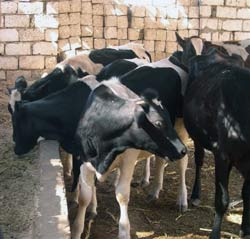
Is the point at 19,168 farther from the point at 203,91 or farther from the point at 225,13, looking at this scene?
the point at 225,13

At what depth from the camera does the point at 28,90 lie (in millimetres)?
6273

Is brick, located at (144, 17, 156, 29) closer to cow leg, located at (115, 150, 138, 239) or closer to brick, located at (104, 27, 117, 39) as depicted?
brick, located at (104, 27, 117, 39)

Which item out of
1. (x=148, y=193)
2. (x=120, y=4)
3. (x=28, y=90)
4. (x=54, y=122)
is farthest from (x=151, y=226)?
(x=120, y=4)

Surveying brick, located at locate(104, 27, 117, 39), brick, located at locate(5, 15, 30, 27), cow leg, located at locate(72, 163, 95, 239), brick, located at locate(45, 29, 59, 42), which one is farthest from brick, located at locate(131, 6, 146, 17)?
cow leg, located at locate(72, 163, 95, 239)

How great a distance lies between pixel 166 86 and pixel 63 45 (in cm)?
470

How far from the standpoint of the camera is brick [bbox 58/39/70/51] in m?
10.1

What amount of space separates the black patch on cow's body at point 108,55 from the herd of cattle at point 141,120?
2.85ft

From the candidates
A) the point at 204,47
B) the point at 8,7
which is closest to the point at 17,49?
the point at 8,7

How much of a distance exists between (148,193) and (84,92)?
65.0 inches

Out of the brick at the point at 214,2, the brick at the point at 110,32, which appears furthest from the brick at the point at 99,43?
the brick at the point at 214,2

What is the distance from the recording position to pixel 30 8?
32.2ft

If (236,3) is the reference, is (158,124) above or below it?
below

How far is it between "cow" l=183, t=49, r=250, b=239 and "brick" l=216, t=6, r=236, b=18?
17.4ft

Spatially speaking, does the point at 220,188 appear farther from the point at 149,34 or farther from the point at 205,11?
the point at 205,11
